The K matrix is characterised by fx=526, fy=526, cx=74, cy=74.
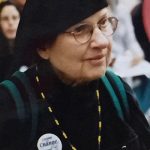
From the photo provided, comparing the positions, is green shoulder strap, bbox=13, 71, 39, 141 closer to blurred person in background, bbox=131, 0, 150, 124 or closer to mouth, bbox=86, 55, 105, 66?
mouth, bbox=86, 55, 105, 66

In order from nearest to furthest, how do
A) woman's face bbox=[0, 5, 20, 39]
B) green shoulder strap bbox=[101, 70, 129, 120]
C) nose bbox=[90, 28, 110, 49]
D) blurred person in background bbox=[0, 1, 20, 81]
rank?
nose bbox=[90, 28, 110, 49]
green shoulder strap bbox=[101, 70, 129, 120]
blurred person in background bbox=[0, 1, 20, 81]
woman's face bbox=[0, 5, 20, 39]

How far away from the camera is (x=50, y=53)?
1.49 metres

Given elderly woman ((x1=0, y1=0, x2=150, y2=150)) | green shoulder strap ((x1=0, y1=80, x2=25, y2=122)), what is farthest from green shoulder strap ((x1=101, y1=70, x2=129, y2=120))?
green shoulder strap ((x1=0, y1=80, x2=25, y2=122))

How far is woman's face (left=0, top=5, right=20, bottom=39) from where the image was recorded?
2154 millimetres

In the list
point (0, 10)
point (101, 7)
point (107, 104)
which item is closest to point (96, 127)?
point (107, 104)

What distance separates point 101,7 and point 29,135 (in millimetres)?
405

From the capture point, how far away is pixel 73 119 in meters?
1.54

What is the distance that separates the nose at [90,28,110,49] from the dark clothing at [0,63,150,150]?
0.51 feet

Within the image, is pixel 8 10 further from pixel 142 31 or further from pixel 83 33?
pixel 83 33

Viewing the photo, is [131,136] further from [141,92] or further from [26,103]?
[141,92]

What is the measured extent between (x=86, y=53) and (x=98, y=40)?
48 mm

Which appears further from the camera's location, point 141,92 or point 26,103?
point 141,92

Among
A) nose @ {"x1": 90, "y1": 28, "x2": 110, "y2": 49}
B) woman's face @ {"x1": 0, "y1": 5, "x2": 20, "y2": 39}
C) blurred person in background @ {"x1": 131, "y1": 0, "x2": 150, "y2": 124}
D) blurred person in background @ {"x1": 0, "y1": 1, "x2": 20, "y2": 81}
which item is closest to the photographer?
nose @ {"x1": 90, "y1": 28, "x2": 110, "y2": 49}

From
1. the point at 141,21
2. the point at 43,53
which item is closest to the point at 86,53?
the point at 43,53
